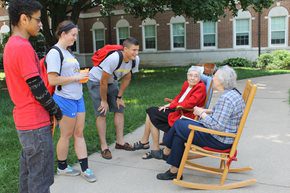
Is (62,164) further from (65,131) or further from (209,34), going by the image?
(209,34)

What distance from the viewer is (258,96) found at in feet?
33.3

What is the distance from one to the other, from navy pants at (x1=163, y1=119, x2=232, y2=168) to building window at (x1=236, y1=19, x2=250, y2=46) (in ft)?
65.7

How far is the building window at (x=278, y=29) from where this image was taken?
22.2m

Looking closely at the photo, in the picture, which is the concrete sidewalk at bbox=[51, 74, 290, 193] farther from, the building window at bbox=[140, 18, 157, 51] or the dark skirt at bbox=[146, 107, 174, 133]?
the building window at bbox=[140, 18, 157, 51]

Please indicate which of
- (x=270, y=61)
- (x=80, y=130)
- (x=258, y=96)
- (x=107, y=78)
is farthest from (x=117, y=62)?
(x=270, y=61)

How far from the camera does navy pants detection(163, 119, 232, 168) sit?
4168 millimetres

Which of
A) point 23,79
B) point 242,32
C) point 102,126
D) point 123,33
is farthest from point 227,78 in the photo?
point 123,33

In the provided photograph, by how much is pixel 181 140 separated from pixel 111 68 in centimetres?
144

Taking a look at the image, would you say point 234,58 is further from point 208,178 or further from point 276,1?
point 208,178

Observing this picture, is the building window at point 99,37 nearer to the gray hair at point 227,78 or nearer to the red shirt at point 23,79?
the gray hair at point 227,78

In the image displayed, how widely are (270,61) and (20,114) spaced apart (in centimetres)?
1821

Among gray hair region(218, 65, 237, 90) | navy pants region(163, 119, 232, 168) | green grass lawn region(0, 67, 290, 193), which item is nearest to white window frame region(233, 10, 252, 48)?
green grass lawn region(0, 67, 290, 193)

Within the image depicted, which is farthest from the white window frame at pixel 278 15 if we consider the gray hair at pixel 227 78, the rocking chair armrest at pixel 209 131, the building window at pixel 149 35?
the rocking chair armrest at pixel 209 131

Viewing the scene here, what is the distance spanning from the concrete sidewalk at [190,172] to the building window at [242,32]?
17.1 m
